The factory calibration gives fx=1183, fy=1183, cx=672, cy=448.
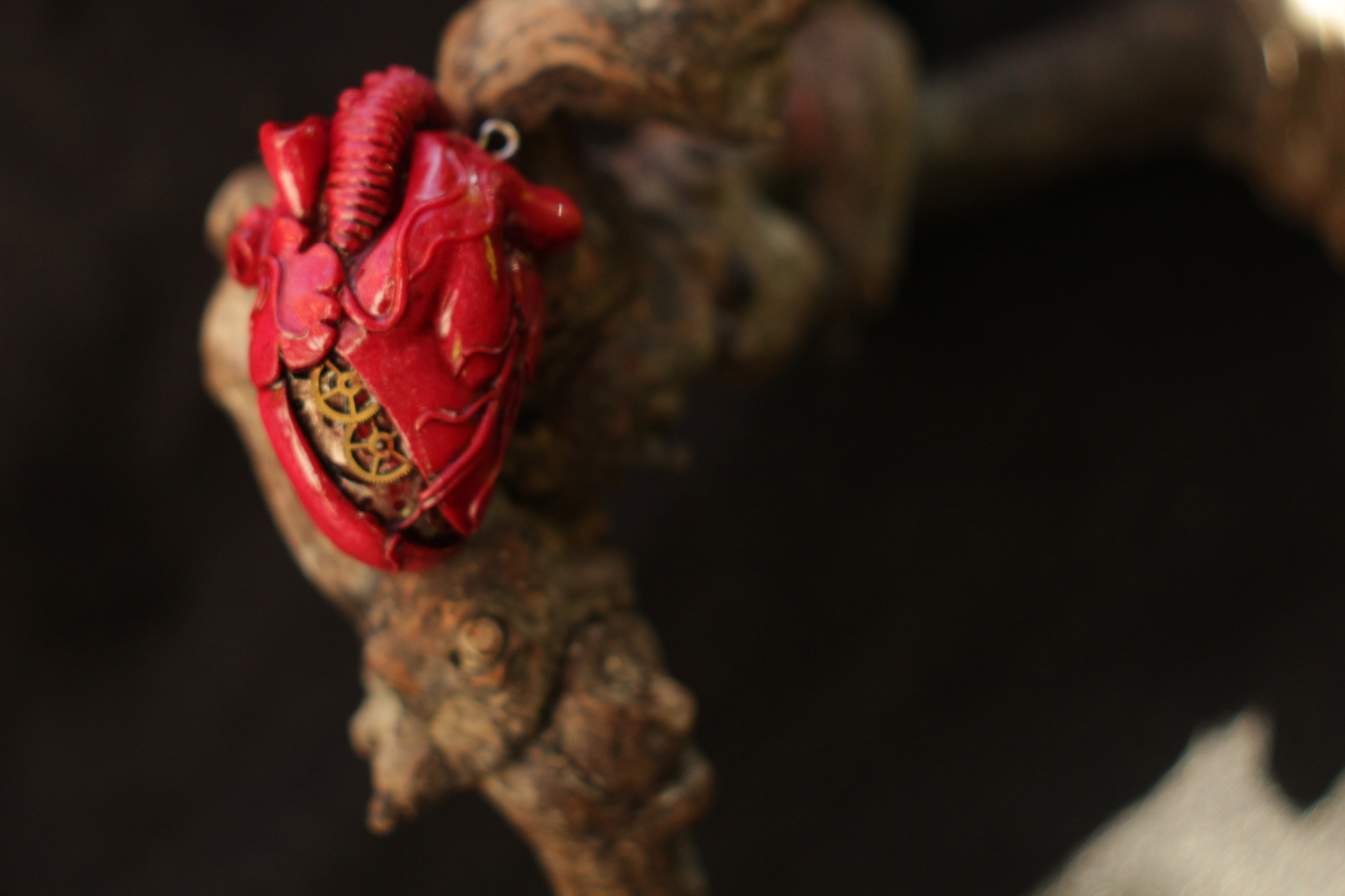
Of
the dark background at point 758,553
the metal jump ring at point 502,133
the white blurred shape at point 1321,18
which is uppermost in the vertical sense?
the white blurred shape at point 1321,18

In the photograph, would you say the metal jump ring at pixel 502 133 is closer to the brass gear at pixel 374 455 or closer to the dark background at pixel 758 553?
the brass gear at pixel 374 455

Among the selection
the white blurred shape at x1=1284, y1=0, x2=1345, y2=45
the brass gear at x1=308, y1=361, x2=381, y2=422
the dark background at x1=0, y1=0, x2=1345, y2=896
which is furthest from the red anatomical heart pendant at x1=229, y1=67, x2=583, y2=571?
the white blurred shape at x1=1284, y1=0, x2=1345, y2=45

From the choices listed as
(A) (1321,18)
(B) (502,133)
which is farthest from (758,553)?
(A) (1321,18)

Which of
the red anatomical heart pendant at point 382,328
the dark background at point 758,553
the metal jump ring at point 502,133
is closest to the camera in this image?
the red anatomical heart pendant at point 382,328

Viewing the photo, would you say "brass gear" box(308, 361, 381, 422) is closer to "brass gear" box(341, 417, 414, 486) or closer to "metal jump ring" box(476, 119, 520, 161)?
"brass gear" box(341, 417, 414, 486)

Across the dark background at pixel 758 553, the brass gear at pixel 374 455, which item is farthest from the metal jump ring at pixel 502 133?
the dark background at pixel 758 553

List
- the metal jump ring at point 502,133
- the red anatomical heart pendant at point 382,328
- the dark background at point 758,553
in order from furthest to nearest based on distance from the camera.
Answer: the dark background at point 758,553, the metal jump ring at point 502,133, the red anatomical heart pendant at point 382,328

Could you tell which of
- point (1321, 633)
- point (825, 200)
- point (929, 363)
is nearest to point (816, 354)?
point (929, 363)
